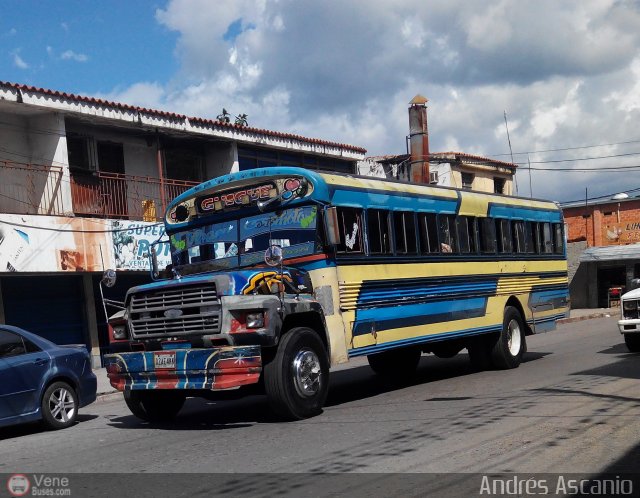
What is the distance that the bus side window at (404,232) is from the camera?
11023mm

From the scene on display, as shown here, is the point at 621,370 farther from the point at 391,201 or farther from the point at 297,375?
the point at 297,375

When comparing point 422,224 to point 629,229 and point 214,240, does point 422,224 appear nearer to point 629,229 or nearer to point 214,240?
point 214,240

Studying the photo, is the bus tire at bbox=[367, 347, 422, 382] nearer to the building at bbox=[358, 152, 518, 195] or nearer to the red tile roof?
the red tile roof

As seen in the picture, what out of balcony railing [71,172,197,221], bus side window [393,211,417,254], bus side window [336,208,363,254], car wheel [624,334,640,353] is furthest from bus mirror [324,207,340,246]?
balcony railing [71,172,197,221]

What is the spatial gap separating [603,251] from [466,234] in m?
26.0

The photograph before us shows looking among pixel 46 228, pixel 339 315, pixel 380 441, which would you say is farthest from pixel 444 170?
pixel 380 441

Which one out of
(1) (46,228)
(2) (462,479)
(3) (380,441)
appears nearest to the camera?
(2) (462,479)

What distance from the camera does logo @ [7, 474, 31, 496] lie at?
20.8 feet

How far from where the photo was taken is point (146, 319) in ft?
29.6

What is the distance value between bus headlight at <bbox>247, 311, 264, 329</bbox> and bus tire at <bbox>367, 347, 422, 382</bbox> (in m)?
5.17

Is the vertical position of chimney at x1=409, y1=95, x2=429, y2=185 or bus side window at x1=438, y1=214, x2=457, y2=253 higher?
chimney at x1=409, y1=95, x2=429, y2=185

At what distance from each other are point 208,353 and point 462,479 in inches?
133

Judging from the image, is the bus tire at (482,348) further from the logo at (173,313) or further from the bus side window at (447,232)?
the logo at (173,313)

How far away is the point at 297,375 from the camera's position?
881cm
